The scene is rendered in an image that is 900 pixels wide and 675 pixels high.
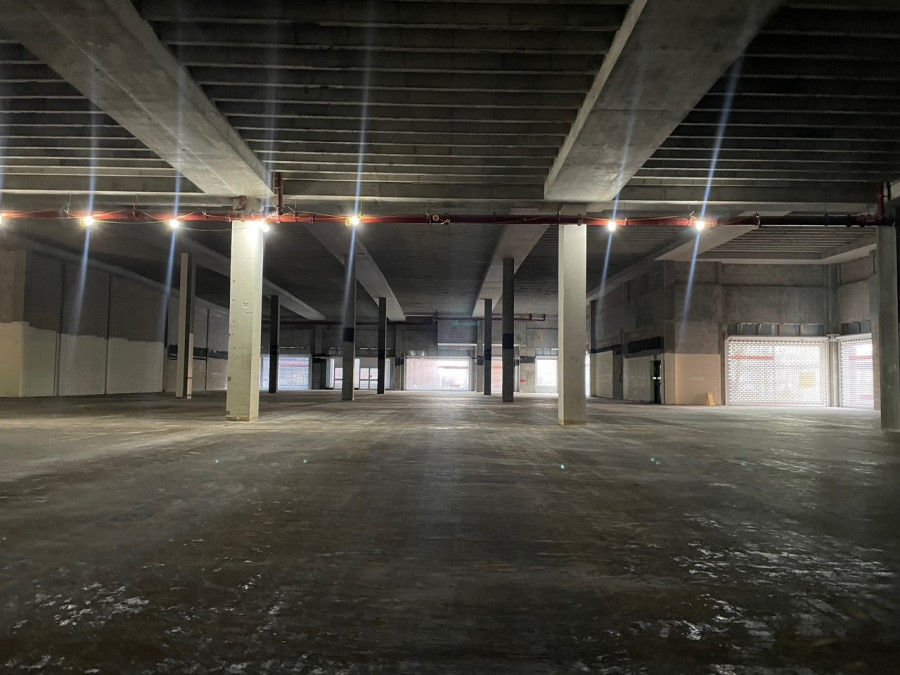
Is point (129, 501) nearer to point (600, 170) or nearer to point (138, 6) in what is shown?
point (138, 6)

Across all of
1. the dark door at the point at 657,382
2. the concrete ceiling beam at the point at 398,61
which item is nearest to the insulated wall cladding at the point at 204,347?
the dark door at the point at 657,382

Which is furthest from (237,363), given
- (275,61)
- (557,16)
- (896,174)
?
(896,174)

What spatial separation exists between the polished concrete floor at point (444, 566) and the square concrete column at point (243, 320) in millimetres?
6376

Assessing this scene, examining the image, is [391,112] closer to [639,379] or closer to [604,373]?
[639,379]

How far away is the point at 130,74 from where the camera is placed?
8.41 meters

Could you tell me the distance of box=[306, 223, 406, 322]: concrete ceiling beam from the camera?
877 inches

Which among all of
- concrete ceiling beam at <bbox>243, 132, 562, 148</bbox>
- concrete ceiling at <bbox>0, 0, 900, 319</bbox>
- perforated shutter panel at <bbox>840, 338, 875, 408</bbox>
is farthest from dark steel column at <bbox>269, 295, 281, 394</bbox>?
perforated shutter panel at <bbox>840, 338, 875, 408</bbox>

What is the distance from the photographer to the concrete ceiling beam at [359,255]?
22266 millimetres

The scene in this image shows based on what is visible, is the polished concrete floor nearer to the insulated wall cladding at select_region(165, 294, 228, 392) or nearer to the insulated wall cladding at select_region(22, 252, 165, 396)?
the insulated wall cladding at select_region(22, 252, 165, 396)

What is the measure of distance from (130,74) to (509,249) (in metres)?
17.0

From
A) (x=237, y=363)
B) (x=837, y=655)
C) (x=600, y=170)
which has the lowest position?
(x=837, y=655)

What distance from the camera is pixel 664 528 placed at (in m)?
4.98

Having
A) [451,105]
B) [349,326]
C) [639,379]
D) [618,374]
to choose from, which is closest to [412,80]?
[451,105]

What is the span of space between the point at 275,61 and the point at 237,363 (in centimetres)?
824
